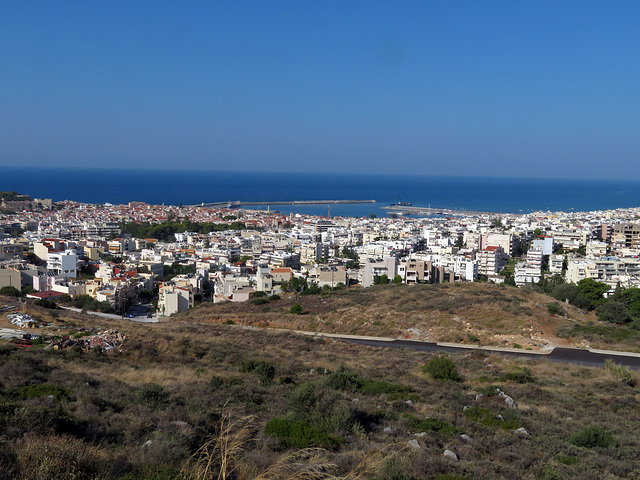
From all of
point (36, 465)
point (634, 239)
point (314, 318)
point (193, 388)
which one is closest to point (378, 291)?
point (314, 318)

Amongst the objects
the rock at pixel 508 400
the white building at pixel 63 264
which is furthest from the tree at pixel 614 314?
the white building at pixel 63 264

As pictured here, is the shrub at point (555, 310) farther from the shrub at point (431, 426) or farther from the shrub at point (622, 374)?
the shrub at point (431, 426)

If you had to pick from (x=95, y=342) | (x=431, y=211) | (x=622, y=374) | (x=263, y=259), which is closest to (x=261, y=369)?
(x=95, y=342)

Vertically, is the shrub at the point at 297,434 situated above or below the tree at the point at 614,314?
above

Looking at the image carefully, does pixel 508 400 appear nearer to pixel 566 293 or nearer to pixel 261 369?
pixel 261 369

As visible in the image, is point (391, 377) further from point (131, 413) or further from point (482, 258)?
point (482, 258)
